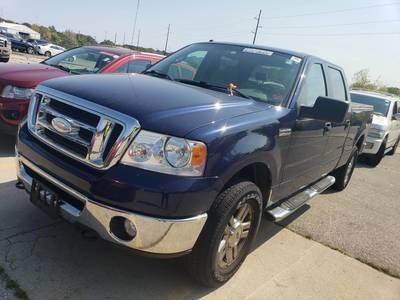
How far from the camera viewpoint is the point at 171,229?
8.04 feet

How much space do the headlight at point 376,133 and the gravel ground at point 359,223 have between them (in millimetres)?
2162

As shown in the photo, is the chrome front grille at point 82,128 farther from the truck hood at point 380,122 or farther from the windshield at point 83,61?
the truck hood at point 380,122

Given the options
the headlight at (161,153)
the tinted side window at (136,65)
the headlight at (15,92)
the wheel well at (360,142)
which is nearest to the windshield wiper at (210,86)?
the headlight at (161,153)

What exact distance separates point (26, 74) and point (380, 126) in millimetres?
7619

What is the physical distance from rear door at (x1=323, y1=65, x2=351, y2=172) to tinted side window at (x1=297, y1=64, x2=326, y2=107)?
0.29 m

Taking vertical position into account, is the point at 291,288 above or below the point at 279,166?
below

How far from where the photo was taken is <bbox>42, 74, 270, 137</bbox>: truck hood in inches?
99.5

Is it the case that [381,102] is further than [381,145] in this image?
Yes

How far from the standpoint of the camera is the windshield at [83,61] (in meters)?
6.21

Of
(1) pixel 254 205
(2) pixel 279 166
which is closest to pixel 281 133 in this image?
(2) pixel 279 166

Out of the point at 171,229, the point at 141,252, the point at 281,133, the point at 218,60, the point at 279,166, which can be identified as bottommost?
the point at 141,252

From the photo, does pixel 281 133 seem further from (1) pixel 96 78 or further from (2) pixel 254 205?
(1) pixel 96 78

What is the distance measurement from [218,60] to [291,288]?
87.3 inches

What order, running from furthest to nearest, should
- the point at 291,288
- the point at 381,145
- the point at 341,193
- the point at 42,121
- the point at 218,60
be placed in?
the point at 381,145, the point at 341,193, the point at 218,60, the point at 291,288, the point at 42,121
